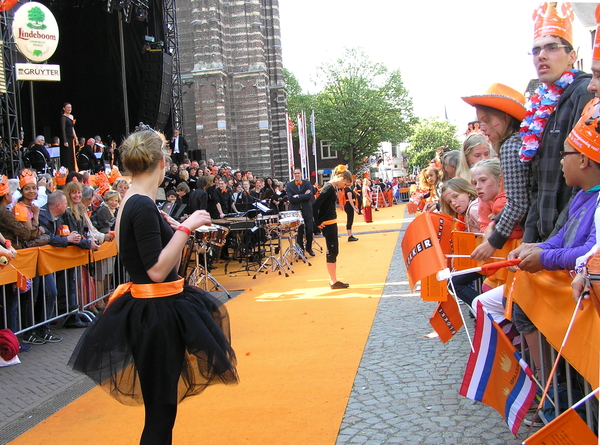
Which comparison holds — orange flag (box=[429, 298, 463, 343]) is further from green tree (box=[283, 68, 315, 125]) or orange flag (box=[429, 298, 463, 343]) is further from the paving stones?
green tree (box=[283, 68, 315, 125])

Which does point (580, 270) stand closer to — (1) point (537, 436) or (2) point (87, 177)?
(1) point (537, 436)

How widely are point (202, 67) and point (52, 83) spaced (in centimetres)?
734

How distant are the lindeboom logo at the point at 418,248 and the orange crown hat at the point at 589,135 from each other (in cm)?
101

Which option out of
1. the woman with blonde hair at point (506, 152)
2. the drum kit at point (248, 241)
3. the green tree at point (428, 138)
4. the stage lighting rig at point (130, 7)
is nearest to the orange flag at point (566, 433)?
the woman with blonde hair at point (506, 152)

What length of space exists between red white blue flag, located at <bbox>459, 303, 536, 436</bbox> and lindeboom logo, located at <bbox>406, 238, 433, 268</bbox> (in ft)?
1.75

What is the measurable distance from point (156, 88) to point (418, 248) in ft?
66.7

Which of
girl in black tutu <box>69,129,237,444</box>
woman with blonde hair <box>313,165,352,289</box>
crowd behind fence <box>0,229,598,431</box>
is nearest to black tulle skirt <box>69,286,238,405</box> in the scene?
girl in black tutu <box>69,129,237,444</box>

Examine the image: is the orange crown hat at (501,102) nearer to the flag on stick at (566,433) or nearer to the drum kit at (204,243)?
the flag on stick at (566,433)

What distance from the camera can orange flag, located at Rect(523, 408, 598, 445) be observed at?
7.36 ft

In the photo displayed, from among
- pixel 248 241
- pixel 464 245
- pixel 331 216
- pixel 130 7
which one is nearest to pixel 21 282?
pixel 464 245

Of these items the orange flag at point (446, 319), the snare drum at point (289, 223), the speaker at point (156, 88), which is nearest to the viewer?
the orange flag at point (446, 319)

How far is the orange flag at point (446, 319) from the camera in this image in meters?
4.55

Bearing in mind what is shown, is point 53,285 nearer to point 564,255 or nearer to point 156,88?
point 564,255

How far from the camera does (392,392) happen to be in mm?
4691
